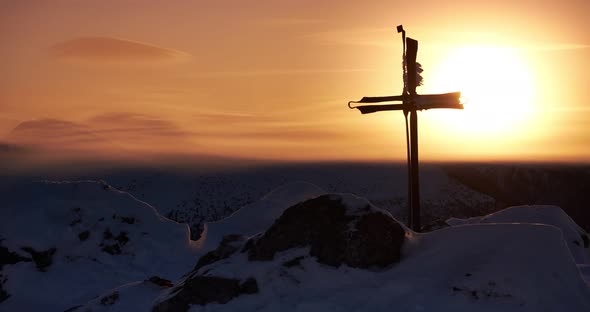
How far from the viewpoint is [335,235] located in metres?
13.8

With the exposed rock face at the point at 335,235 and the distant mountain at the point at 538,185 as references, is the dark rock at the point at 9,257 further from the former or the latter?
the distant mountain at the point at 538,185

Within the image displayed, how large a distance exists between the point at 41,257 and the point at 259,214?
23.6ft

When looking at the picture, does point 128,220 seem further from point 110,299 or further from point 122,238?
point 110,299

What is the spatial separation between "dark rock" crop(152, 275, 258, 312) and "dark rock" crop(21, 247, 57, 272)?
1097 cm

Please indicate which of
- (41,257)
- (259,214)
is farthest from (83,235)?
(259,214)

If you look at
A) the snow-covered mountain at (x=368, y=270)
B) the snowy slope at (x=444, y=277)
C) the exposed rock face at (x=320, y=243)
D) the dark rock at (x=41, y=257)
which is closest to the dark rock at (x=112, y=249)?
the dark rock at (x=41, y=257)

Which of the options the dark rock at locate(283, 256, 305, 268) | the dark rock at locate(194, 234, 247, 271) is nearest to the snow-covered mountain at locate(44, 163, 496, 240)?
the dark rock at locate(194, 234, 247, 271)

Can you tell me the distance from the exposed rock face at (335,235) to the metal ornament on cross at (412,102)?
169 inches

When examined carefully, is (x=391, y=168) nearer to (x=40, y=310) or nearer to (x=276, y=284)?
(x=40, y=310)

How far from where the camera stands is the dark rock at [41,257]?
23391 millimetres

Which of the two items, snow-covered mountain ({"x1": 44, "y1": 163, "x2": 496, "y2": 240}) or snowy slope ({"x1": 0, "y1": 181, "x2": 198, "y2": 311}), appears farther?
snow-covered mountain ({"x1": 44, "y1": 163, "x2": 496, "y2": 240})

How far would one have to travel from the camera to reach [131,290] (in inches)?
628

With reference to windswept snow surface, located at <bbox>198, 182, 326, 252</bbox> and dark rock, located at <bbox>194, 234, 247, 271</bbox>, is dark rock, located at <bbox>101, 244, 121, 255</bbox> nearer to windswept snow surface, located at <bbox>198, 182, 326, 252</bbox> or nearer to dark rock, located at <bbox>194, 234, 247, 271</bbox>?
windswept snow surface, located at <bbox>198, 182, 326, 252</bbox>

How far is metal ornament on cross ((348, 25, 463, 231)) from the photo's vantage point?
1838cm
